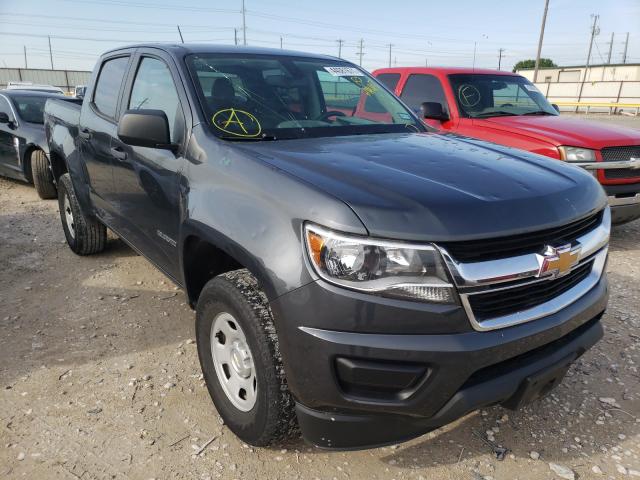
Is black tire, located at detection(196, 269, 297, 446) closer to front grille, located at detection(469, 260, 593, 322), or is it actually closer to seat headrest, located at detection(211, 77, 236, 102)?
front grille, located at detection(469, 260, 593, 322)

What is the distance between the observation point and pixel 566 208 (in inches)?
77.5

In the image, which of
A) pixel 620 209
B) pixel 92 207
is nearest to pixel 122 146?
pixel 92 207

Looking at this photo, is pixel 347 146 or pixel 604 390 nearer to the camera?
pixel 347 146

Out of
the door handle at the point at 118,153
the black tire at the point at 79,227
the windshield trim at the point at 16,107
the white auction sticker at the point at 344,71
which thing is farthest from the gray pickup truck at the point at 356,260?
the windshield trim at the point at 16,107

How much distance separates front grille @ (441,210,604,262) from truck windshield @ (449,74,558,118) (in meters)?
4.22

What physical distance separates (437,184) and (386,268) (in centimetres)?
44

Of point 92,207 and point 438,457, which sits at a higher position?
point 92,207

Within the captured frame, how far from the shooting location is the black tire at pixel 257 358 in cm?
192

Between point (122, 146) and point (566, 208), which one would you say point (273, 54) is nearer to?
point (122, 146)

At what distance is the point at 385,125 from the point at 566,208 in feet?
4.36

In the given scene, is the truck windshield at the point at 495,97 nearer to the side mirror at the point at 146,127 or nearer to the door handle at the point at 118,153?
the door handle at the point at 118,153

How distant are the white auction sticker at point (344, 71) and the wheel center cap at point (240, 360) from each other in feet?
6.55

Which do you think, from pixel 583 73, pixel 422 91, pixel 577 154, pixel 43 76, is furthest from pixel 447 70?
pixel 583 73

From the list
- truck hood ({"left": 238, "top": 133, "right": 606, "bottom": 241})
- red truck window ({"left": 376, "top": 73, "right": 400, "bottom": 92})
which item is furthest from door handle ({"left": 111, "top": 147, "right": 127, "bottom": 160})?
red truck window ({"left": 376, "top": 73, "right": 400, "bottom": 92})
